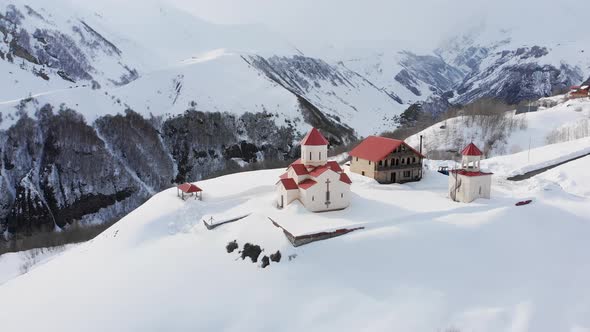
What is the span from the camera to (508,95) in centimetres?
17162

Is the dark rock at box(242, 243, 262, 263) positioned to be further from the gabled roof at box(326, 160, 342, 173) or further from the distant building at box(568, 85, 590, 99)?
the distant building at box(568, 85, 590, 99)

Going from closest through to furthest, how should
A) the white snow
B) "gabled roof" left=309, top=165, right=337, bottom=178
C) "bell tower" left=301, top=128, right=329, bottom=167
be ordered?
"gabled roof" left=309, top=165, right=337, bottom=178 → "bell tower" left=301, top=128, right=329, bottom=167 → the white snow

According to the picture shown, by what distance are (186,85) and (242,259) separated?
78052 mm

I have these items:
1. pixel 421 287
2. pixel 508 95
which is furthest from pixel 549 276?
pixel 508 95

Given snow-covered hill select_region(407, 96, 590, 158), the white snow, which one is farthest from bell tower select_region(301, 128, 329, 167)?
snow-covered hill select_region(407, 96, 590, 158)

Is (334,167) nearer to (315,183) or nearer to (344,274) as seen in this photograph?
(315,183)

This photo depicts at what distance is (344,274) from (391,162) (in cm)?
1848

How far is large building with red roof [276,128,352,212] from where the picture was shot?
32094 mm

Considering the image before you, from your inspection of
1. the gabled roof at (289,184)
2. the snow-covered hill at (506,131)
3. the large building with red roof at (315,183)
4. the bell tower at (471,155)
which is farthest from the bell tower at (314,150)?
the snow-covered hill at (506,131)

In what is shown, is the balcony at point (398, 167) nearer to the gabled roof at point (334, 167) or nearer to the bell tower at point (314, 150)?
the gabled roof at point (334, 167)

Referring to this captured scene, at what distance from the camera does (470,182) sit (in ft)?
106

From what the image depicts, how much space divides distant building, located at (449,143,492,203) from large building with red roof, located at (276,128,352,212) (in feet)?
30.2

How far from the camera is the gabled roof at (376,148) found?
39.6 metres

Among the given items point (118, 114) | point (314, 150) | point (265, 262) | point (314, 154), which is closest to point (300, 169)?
point (314, 154)
